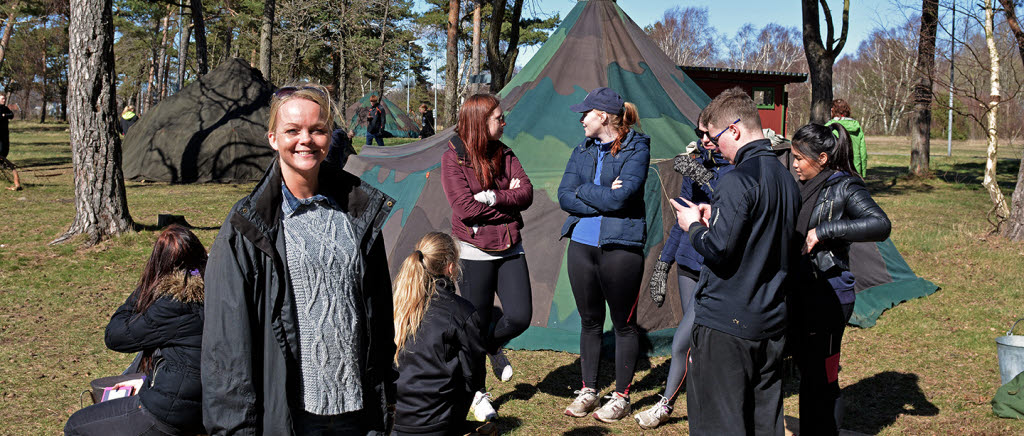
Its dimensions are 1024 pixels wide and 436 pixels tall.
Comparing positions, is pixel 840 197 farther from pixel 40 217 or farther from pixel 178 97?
pixel 178 97

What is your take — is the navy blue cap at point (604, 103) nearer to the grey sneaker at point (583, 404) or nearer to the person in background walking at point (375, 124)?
the grey sneaker at point (583, 404)

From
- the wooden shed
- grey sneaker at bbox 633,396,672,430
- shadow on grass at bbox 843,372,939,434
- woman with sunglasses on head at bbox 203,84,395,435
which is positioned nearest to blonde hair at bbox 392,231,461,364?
woman with sunglasses on head at bbox 203,84,395,435

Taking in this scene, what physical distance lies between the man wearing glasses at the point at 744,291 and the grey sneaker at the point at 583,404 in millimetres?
1631

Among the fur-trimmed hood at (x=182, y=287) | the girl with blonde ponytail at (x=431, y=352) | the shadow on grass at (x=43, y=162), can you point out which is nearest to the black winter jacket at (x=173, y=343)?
the fur-trimmed hood at (x=182, y=287)

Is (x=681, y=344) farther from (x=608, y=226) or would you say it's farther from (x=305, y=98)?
(x=305, y=98)

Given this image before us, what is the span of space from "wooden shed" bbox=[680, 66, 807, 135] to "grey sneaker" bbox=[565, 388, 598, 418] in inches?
Result: 771

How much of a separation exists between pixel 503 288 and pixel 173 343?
2.02m

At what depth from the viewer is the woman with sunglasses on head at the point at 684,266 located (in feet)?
14.7

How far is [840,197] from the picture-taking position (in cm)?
400

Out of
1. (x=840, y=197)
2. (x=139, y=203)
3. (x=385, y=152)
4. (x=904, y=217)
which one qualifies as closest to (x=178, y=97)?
(x=139, y=203)

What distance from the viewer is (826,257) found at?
399 centimetres

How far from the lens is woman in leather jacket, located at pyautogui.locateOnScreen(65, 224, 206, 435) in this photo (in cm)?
338

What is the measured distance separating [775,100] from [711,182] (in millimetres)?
22646

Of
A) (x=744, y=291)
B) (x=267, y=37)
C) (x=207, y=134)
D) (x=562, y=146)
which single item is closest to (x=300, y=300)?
(x=744, y=291)
